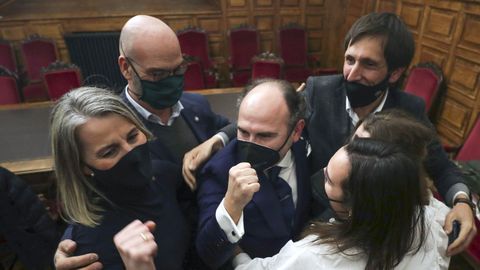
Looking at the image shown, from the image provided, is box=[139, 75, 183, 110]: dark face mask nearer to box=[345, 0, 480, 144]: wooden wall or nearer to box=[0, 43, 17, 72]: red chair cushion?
box=[345, 0, 480, 144]: wooden wall

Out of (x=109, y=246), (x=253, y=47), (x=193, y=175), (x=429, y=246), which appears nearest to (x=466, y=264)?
(x=429, y=246)

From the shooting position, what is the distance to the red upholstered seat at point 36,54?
487cm

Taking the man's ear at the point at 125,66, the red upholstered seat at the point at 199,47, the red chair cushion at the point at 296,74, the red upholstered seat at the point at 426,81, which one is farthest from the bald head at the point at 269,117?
Result: the red chair cushion at the point at 296,74

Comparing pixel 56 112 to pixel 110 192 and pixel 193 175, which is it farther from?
pixel 193 175

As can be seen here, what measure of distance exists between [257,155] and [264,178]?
0.37 ft

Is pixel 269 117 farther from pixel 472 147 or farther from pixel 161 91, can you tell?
pixel 472 147

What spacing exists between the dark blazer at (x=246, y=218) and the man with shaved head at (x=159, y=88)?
188mm

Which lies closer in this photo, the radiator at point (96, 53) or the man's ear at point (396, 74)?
the man's ear at point (396, 74)

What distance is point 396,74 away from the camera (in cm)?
157

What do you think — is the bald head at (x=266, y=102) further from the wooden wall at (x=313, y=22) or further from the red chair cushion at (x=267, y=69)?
the wooden wall at (x=313, y=22)

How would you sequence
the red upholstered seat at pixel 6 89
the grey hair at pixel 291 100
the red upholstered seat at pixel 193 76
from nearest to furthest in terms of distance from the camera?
the grey hair at pixel 291 100 → the red upholstered seat at pixel 6 89 → the red upholstered seat at pixel 193 76

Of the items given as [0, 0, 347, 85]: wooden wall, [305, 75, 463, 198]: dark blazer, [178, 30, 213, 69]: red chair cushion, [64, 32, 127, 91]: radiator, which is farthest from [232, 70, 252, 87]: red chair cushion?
[305, 75, 463, 198]: dark blazer

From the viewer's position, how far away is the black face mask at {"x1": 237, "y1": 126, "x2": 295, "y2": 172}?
4.24ft

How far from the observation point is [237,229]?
3.56 feet
